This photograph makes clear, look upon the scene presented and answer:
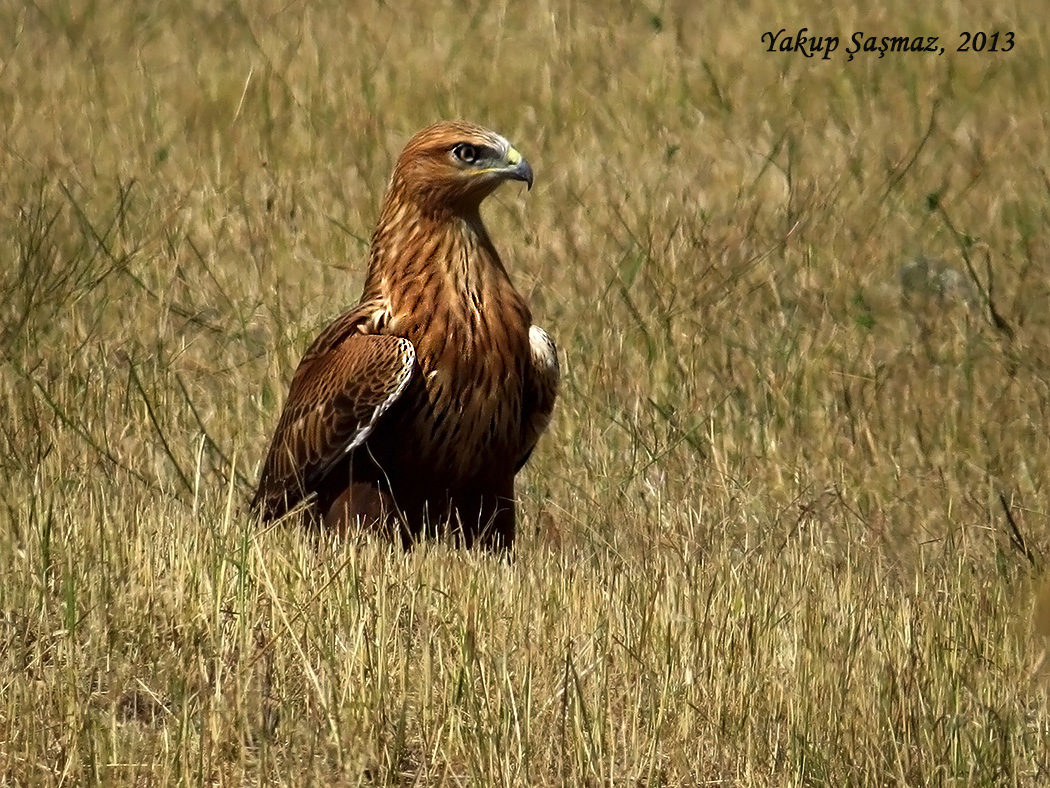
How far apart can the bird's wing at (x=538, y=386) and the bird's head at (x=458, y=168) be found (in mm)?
491

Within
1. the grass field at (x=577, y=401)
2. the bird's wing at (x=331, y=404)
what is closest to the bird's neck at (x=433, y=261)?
the bird's wing at (x=331, y=404)

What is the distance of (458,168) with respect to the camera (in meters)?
6.44

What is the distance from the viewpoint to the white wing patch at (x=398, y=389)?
6.11m

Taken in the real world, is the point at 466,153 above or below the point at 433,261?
above

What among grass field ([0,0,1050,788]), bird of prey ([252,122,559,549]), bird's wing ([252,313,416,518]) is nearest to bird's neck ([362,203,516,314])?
bird of prey ([252,122,559,549])

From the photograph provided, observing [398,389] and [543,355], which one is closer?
[398,389]

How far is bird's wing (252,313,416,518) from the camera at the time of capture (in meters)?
6.13

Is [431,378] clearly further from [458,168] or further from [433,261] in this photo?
[458,168]

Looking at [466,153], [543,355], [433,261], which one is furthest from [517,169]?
[543,355]

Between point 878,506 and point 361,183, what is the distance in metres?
3.74

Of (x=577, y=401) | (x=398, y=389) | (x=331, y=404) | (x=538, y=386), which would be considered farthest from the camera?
(x=577, y=401)

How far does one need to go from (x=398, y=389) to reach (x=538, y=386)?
20.9 inches

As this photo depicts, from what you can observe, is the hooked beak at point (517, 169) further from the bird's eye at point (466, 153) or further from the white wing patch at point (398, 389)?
the white wing patch at point (398, 389)

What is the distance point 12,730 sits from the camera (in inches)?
177
